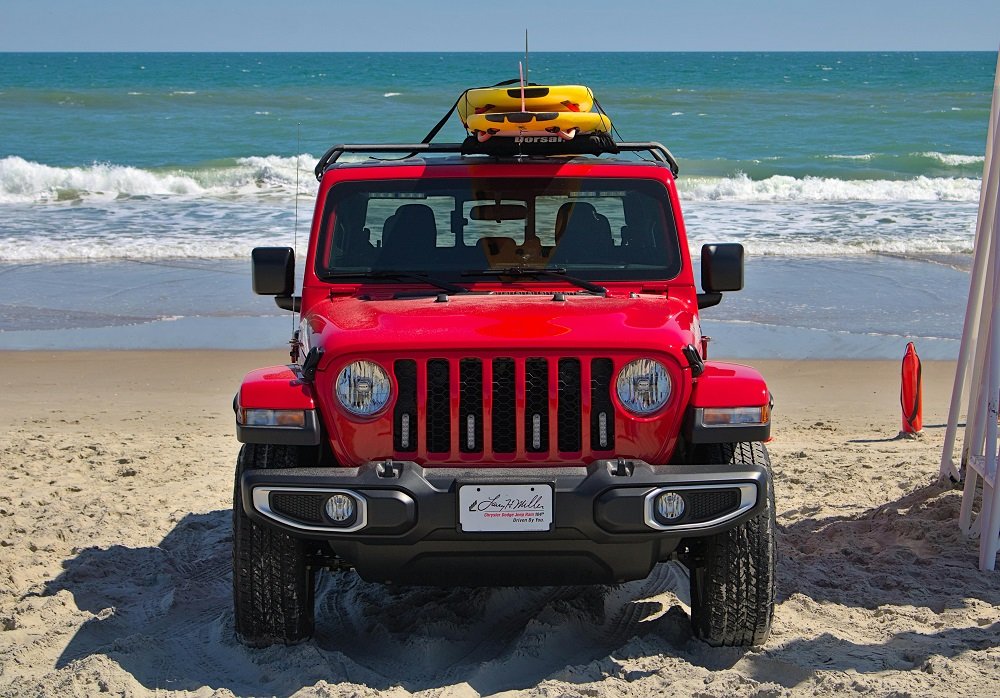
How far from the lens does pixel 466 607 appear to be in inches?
193

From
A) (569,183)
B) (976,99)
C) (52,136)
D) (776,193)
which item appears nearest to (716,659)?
(569,183)

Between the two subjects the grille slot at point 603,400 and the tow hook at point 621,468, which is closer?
the tow hook at point 621,468

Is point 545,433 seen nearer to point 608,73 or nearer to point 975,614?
point 975,614

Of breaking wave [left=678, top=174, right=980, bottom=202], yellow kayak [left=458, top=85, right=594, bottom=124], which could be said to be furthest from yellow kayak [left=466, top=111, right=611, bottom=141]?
breaking wave [left=678, top=174, right=980, bottom=202]

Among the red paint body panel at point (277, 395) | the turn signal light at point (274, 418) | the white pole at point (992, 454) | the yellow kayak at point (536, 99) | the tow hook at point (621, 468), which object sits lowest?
the white pole at point (992, 454)

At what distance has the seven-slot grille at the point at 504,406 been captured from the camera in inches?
159

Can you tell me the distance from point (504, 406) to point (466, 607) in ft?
3.75

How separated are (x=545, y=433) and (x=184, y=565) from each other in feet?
7.61

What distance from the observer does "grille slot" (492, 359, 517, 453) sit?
407 centimetres

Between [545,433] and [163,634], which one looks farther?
[163,634]

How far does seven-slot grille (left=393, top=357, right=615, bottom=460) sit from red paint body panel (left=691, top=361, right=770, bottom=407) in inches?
11.5

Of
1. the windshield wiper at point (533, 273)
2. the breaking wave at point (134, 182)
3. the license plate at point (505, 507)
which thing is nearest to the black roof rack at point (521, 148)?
the windshield wiper at point (533, 273)

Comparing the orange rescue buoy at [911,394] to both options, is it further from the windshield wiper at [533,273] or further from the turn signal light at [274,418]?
the turn signal light at [274,418]

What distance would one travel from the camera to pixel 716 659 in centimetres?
430
